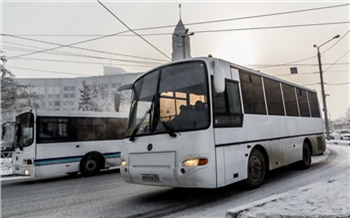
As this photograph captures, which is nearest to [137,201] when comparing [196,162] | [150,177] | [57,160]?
[150,177]

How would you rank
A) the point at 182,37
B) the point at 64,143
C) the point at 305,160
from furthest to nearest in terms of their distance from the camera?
1. the point at 182,37
2. the point at 64,143
3. the point at 305,160

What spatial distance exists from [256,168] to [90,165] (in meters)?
7.55

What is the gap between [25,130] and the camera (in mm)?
10352

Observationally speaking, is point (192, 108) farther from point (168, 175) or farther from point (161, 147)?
point (168, 175)

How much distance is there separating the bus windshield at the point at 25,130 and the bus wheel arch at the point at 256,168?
804 centimetres

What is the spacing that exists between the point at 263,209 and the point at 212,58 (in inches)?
124

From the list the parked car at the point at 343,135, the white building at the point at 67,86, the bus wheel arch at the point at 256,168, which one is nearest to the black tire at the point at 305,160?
the bus wheel arch at the point at 256,168

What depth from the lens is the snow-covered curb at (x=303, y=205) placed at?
3.43 meters

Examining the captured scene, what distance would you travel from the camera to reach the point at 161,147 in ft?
17.5

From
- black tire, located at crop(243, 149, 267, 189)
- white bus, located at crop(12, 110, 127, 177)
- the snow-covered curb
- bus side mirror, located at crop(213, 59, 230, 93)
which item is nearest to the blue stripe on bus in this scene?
white bus, located at crop(12, 110, 127, 177)

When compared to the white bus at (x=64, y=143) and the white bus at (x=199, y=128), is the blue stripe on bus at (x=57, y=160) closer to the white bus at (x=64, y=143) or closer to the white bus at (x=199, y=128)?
the white bus at (x=64, y=143)

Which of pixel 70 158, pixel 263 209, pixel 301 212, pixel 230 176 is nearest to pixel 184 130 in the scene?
pixel 230 176

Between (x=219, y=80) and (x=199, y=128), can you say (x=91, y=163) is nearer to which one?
(x=199, y=128)

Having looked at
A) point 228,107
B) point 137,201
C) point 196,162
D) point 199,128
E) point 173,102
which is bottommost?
point 137,201
